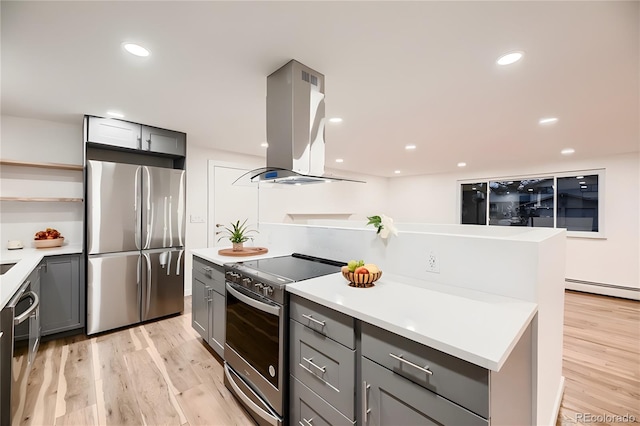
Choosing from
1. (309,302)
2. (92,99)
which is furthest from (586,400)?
(92,99)

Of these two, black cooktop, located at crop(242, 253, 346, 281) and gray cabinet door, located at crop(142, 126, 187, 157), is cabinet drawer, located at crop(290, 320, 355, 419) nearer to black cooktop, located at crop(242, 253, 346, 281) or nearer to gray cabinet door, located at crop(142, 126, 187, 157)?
black cooktop, located at crop(242, 253, 346, 281)

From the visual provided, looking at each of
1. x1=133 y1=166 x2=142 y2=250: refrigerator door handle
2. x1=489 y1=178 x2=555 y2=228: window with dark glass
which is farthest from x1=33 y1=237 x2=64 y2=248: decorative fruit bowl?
x1=489 y1=178 x2=555 y2=228: window with dark glass

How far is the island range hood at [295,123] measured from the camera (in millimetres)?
1869

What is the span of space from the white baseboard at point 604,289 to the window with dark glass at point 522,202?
3.62 feet

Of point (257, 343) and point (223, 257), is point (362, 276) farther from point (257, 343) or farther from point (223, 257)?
point (223, 257)

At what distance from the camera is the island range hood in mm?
1869

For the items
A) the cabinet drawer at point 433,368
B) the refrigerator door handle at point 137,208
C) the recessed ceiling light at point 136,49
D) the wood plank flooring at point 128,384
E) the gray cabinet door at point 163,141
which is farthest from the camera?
the gray cabinet door at point 163,141

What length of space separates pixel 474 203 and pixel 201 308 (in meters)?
6.14

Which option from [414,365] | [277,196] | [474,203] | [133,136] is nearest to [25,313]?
[133,136]

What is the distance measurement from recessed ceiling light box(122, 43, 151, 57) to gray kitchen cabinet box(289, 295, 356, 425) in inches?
69.5

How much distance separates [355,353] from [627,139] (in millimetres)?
4734

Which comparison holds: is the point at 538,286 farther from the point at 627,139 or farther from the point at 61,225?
the point at 61,225

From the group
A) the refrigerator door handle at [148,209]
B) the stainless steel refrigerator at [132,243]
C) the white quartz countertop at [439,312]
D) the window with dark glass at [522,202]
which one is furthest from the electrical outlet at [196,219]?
the window with dark glass at [522,202]

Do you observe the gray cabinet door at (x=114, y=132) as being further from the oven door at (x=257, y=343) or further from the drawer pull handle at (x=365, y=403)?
the drawer pull handle at (x=365, y=403)
